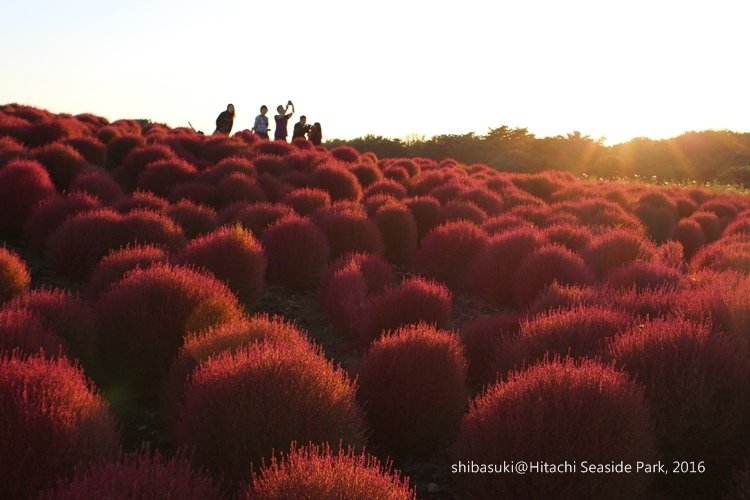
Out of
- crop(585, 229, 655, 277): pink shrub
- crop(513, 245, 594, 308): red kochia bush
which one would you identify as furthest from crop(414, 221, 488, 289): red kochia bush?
crop(585, 229, 655, 277): pink shrub

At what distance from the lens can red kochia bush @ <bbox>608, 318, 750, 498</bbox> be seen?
11.3ft

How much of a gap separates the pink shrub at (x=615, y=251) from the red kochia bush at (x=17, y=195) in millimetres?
6894

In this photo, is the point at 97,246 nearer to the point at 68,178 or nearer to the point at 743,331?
the point at 68,178

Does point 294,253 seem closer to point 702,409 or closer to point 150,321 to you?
point 150,321

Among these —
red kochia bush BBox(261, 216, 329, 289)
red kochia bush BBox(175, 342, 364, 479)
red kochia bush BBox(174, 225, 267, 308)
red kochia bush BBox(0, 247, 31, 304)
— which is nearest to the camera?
red kochia bush BBox(175, 342, 364, 479)

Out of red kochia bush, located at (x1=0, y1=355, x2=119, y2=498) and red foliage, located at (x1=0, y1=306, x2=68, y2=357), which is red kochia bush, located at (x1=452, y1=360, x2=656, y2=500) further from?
red foliage, located at (x1=0, y1=306, x2=68, y2=357)

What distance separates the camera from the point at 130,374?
178 inches

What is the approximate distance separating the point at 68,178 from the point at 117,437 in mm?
7947

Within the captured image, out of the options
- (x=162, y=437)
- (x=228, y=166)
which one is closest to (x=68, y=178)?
(x=228, y=166)

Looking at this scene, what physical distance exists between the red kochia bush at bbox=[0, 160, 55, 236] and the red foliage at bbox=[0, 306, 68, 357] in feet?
14.1

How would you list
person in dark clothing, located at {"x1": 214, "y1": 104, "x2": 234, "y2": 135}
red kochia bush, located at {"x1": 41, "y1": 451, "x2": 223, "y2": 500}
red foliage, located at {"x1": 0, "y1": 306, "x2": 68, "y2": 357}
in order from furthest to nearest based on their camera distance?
person in dark clothing, located at {"x1": 214, "y1": 104, "x2": 234, "y2": 135} < red foliage, located at {"x1": 0, "y1": 306, "x2": 68, "y2": 357} < red kochia bush, located at {"x1": 41, "y1": 451, "x2": 223, "y2": 500}

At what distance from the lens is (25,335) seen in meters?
3.79

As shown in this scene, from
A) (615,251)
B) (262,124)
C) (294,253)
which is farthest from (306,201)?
(262,124)

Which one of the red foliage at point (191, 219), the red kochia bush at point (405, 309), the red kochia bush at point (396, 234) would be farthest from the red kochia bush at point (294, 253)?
the red kochia bush at point (396, 234)
